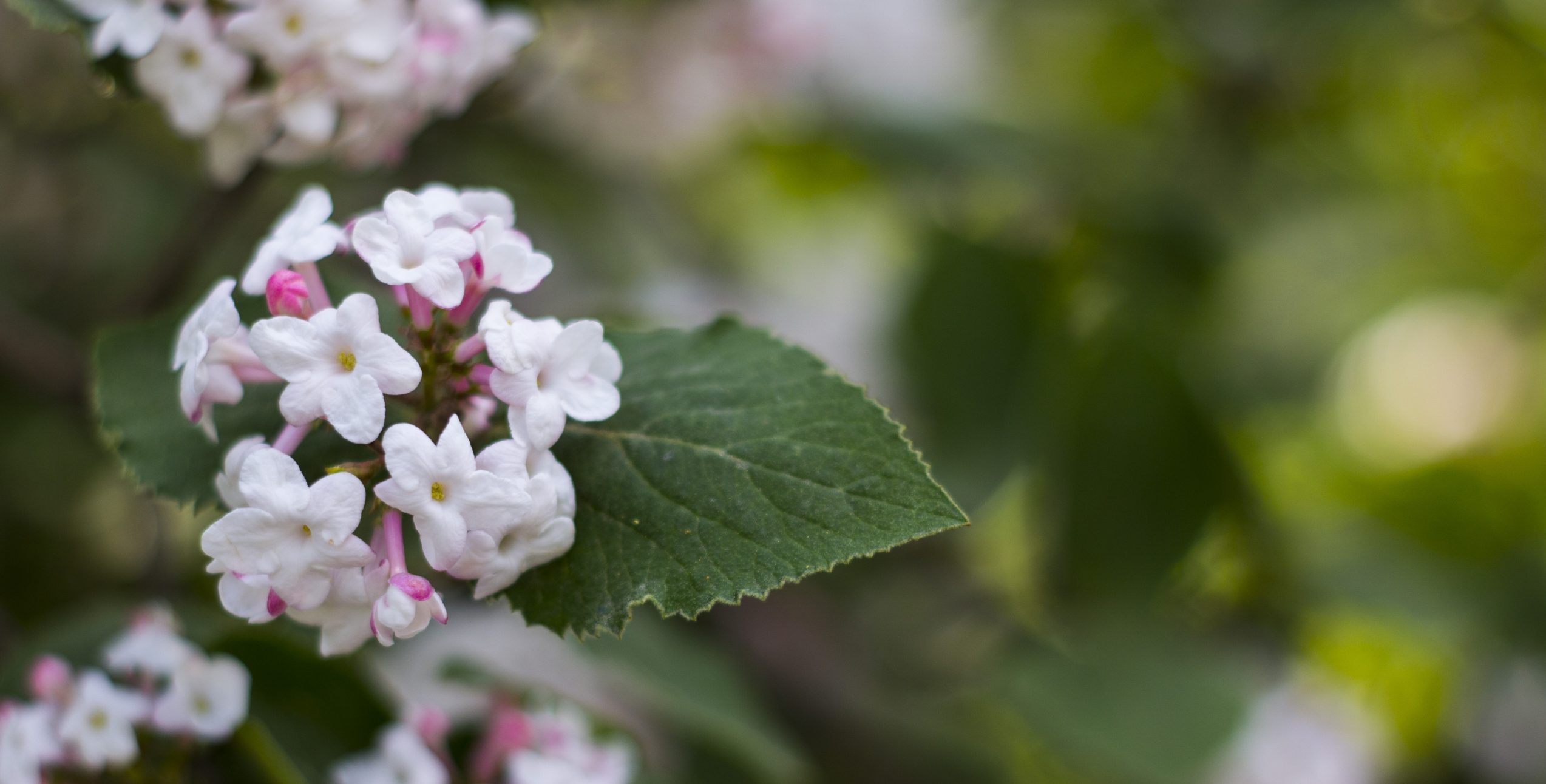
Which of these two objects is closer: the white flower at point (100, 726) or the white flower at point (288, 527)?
the white flower at point (288, 527)

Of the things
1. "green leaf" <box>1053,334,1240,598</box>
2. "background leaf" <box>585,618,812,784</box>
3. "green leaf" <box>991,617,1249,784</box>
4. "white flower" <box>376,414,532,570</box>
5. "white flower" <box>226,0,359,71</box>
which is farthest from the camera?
"green leaf" <box>1053,334,1240,598</box>

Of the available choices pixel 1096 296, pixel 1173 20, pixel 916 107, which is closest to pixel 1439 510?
pixel 1096 296

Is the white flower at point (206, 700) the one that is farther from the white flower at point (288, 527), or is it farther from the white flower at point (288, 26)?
the white flower at point (288, 26)

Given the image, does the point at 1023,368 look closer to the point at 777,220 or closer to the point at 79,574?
the point at 777,220

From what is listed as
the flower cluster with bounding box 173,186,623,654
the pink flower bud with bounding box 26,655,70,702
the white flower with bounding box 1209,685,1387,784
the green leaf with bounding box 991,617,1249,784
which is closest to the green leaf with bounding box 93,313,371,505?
the flower cluster with bounding box 173,186,623,654

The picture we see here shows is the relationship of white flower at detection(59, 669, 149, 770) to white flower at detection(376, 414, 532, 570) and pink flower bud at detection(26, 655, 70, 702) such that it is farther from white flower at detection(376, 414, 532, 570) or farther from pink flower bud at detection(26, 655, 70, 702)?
white flower at detection(376, 414, 532, 570)

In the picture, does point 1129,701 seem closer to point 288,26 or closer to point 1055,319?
point 1055,319

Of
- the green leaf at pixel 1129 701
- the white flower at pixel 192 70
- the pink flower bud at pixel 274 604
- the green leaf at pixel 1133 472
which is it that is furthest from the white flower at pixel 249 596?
the green leaf at pixel 1133 472
